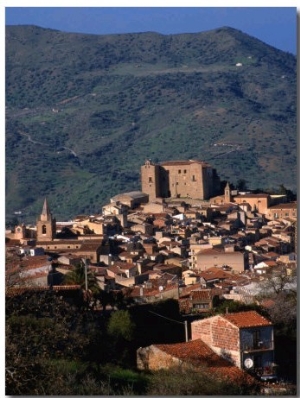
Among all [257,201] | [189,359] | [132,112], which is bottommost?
[189,359]

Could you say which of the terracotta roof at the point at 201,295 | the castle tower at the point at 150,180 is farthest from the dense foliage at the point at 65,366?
the castle tower at the point at 150,180

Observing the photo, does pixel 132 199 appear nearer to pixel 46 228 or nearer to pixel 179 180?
pixel 179 180

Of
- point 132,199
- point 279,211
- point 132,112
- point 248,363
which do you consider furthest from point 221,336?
point 132,112

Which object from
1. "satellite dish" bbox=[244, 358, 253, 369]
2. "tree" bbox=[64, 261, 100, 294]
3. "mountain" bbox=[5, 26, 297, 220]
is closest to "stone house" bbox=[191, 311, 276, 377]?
"satellite dish" bbox=[244, 358, 253, 369]

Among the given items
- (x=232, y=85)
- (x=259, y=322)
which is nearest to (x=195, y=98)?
(x=232, y=85)

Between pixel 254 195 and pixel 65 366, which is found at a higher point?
pixel 254 195

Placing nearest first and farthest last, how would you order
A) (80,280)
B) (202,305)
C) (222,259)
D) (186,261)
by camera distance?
(202,305)
(80,280)
(222,259)
(186,261)

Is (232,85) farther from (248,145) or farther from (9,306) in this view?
(9,306)
